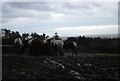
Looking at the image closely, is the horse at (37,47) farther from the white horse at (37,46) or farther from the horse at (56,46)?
the horse at (56,46)

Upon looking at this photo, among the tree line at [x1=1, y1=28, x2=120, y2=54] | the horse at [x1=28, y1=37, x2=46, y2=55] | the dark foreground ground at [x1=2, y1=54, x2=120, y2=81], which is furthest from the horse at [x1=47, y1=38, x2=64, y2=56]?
the dark foreground ground at [x1=2, y1=54, x2=120, y2=81]

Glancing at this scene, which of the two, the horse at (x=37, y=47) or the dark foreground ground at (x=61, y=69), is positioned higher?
the horse at (x=37, y=47)

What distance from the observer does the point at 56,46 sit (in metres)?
12.6

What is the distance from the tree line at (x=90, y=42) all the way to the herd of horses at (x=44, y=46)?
2.46ft

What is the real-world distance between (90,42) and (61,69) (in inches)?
235

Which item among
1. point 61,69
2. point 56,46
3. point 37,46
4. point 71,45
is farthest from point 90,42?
point 61,69

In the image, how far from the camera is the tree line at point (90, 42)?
12.2m

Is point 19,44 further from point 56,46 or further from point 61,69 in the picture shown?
point 61,69

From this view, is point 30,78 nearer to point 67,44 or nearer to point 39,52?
point 39,52

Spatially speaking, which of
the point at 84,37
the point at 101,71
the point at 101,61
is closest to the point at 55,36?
the point at 84,37

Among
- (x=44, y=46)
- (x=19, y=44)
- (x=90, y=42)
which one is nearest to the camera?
(x=44, y=46)

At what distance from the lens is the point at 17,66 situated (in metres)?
8.45

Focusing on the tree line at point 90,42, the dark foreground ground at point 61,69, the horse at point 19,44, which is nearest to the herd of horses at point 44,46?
the horse at point 19,44

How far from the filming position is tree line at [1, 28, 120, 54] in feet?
40.1
